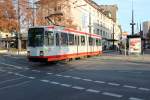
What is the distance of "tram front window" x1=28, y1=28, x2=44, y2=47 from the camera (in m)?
28.1

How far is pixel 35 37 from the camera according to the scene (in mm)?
28438

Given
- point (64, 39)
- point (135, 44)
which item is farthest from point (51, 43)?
point (135, 44)

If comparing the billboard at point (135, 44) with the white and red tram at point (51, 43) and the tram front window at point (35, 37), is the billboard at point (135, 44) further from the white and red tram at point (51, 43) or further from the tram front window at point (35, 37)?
the tram front window at point (35, 37)

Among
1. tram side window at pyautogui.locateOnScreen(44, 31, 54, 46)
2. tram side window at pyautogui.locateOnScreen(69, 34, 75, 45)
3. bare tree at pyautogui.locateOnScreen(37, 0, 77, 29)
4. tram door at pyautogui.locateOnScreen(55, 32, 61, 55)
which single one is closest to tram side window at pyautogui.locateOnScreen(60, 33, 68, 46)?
tram door at pyautogui.locateOnScreen(55, 32, 61, 55)

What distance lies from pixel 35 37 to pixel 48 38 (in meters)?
0.98

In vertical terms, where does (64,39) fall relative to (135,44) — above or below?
above

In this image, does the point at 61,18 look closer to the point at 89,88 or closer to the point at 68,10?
the point at 68,10

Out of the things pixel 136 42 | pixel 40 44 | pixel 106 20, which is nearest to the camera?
pixel 40 44

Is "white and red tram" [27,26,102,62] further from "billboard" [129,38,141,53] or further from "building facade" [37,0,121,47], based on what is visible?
"building facade" [37,0,121,47]

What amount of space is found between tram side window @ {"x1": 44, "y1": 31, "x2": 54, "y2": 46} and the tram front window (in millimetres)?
315

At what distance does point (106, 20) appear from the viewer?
406 feet

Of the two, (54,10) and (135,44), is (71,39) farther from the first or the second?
(54,10)

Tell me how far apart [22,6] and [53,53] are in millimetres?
43019

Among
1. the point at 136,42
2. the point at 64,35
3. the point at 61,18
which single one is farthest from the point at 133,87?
the point at 61,18
